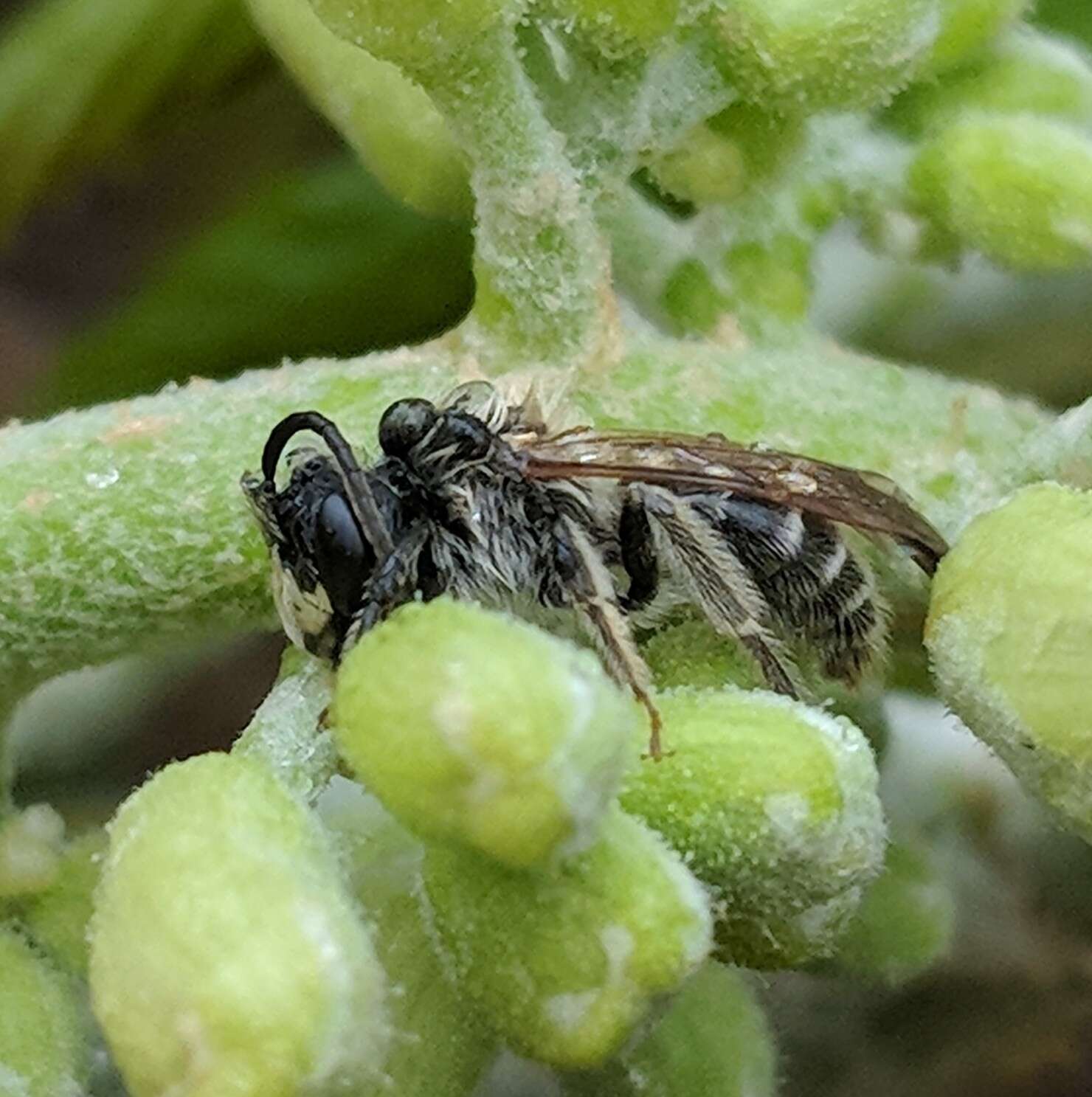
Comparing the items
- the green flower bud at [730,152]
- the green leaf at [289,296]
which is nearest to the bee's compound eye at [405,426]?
the green flower bud at [730,152]

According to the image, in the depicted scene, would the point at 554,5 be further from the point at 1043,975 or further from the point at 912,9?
the point at 1043,975

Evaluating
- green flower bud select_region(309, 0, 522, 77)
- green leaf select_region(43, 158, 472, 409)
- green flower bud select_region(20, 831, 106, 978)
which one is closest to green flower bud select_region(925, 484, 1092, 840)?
green flower bud select_region(309, 0, 522, 77)

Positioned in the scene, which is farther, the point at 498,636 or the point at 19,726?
the point at 19,726

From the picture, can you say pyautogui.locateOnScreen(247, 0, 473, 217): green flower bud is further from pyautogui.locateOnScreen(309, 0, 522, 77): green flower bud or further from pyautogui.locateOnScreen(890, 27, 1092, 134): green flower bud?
pyautogui.locateOnScreen(890, 27, 1092, 134): green flower bud

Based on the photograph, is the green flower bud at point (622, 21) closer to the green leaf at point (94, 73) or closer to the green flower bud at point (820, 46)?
the green flower bud at point (820, 46)

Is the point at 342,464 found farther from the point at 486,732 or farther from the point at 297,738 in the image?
the point at 486,732

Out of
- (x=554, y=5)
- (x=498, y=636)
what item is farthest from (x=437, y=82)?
(x=498, y=636)
